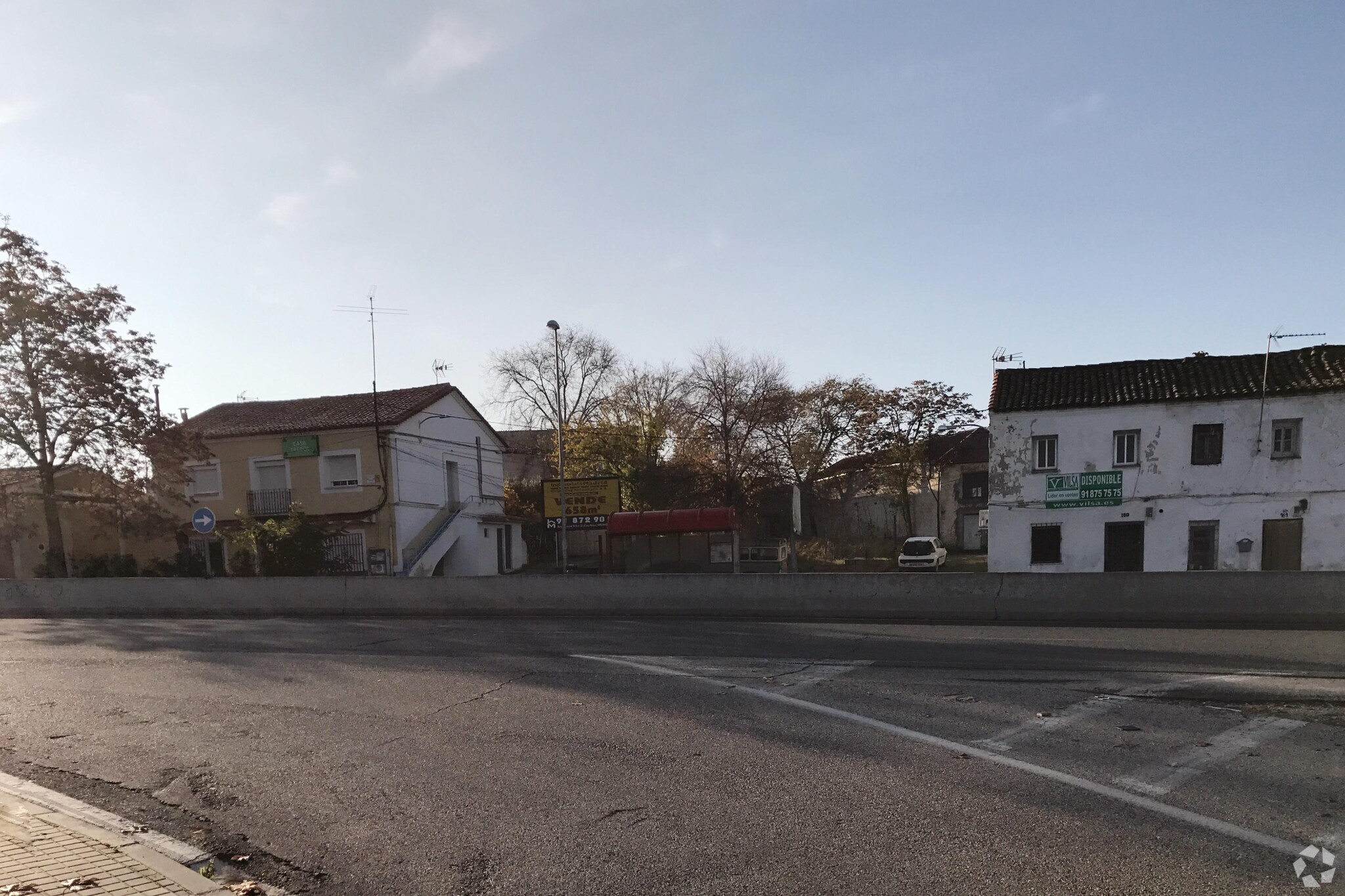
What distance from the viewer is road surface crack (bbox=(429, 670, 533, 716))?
Answer: 29.1ft

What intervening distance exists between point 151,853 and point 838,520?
168 ft

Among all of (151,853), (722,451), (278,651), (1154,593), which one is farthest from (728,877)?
(722,451)

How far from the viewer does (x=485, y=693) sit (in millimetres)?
9578

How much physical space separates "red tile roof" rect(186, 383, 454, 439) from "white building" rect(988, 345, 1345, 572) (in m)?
23.1

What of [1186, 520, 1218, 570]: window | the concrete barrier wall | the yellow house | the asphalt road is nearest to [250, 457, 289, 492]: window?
the yellow house

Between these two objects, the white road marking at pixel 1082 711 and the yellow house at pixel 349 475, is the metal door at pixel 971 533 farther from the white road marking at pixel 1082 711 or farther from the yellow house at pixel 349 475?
the white road marking at pixel 1082 711

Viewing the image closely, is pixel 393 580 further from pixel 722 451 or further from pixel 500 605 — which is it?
pixel 722 451

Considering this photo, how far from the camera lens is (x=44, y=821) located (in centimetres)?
538

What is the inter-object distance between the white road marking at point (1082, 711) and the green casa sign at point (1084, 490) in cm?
2230

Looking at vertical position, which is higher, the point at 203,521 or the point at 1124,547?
the point at 203,521

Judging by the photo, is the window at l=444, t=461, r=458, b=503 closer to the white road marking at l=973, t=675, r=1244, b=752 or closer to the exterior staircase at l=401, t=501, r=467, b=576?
the exterior staircase at l=401, t=501, r=467, b=576

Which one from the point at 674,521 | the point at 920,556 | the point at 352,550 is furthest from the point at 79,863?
the point at 920,556

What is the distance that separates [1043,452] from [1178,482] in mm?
4229

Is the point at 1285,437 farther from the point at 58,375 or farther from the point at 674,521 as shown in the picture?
the point at 58,375
